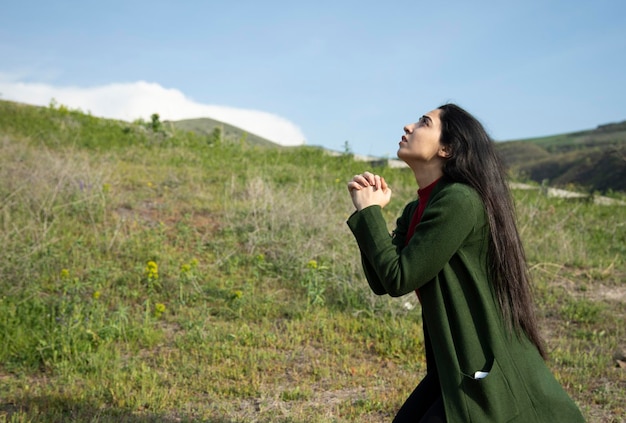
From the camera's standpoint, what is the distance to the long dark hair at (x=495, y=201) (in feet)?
7.16

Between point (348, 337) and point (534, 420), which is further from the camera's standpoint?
point (348, 337)

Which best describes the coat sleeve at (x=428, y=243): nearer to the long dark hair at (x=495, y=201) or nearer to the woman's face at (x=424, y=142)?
the long dark hair at (x=495, y=201)

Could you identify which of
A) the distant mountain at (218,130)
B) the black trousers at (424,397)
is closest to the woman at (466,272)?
the black trousers at (424,397)

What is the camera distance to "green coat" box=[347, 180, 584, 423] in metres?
2.06

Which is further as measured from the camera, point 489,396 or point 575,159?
point 575,159

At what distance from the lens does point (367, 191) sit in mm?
2230

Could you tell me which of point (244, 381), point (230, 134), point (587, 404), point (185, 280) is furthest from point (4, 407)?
→ point (230, 134)

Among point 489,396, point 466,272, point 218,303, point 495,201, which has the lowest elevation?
point 218,303

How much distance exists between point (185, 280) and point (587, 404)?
384 centimetres

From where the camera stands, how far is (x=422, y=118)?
2.31 m

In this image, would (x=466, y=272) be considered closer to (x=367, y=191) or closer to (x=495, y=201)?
(x=495, y=201)

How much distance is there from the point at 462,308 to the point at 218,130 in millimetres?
12975

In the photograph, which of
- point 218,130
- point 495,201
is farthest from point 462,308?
point 218,130

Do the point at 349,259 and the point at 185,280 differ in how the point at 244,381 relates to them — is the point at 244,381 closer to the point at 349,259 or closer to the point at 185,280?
the point at 185,280
